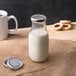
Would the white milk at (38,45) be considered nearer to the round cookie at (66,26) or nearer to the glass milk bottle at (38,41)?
the glass milk bottle at (38,41)

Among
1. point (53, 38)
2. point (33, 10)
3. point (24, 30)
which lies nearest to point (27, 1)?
point (33, 10)

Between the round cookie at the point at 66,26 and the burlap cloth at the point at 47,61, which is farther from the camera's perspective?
the round cookie at the point at 66,26

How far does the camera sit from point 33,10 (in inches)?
62.8

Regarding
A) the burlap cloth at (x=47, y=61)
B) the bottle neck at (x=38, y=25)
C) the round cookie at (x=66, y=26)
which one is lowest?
the burlap cloth at (x=47, y=61)

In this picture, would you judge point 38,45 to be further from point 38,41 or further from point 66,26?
point 66,26

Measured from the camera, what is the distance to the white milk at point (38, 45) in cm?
88

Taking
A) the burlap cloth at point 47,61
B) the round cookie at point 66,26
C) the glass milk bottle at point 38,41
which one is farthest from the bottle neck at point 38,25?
the round cookie at point 66,26

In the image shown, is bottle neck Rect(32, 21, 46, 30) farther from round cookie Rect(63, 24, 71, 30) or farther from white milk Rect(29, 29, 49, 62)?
round cookie Rect(63, 24, 71, 30)

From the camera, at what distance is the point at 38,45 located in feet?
2.89

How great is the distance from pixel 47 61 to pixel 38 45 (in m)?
0.08

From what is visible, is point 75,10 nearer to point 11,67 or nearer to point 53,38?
A: point 53,38

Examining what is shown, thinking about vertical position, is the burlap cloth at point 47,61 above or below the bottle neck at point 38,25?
below

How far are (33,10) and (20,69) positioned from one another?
80 cm

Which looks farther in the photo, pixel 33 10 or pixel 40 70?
pixel 33 10
